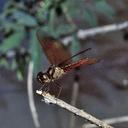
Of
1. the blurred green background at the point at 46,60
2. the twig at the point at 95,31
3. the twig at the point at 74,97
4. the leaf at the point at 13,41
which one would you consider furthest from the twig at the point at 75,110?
the twig at the point at 74,97

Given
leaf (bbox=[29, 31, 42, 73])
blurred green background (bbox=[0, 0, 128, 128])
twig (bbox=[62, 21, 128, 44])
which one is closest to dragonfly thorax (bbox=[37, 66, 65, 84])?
blurred green background (bbox=[0, 0, 128, 128])

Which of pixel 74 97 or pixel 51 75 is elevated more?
pixel 74 97

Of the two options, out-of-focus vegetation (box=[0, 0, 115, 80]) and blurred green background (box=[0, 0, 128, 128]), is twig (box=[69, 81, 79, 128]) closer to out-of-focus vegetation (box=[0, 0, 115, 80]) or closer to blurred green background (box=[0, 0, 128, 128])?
blurred green background (box=[0, 0, 128, 128])

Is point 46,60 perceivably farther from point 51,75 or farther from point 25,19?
point 51,75

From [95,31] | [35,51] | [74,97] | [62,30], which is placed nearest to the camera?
[35,51]

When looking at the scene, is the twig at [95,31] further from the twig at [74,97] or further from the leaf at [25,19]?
the twig at [74,97]

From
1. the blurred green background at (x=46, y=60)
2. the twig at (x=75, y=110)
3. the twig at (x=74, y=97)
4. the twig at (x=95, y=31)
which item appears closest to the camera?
the twig at (x=75, y=110)

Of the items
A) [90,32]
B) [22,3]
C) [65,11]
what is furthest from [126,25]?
[22,3]

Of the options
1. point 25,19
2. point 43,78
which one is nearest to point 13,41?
point 25,19
